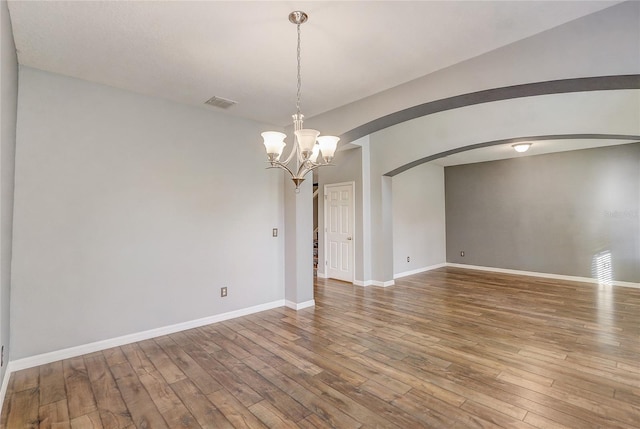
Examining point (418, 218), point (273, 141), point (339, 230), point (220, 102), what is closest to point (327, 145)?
point (273, 141)

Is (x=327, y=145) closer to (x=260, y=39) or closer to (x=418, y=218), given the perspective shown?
(x=260, y=39)

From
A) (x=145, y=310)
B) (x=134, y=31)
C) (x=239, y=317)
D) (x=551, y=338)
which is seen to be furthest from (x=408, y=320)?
(x=134, y=31)

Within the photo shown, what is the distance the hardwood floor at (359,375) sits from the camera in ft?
6.70

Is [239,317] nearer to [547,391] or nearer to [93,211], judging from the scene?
[93,211]

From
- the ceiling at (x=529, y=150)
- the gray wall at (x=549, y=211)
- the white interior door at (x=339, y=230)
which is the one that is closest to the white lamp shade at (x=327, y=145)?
the white interior door at (x=339, y=230)

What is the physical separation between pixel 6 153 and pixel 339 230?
506 centimetres

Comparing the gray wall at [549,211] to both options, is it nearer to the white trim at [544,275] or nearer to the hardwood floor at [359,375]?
the white trim at [544,275]

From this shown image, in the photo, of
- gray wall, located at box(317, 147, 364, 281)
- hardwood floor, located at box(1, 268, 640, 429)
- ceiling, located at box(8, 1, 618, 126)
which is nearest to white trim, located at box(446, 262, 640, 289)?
hardwood floor, located at box(1, 268, 640, 429)

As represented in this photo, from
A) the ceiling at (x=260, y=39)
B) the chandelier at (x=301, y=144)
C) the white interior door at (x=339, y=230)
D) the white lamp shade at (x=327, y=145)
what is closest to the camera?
the ceiling at (x=260, y=39)

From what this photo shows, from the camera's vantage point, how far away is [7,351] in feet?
8.36

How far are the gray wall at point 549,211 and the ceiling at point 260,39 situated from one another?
5.48m

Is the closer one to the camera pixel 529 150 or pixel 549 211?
pixel 529 150

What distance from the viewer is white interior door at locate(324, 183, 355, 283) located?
616 centimetres

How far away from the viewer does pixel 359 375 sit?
256cm
